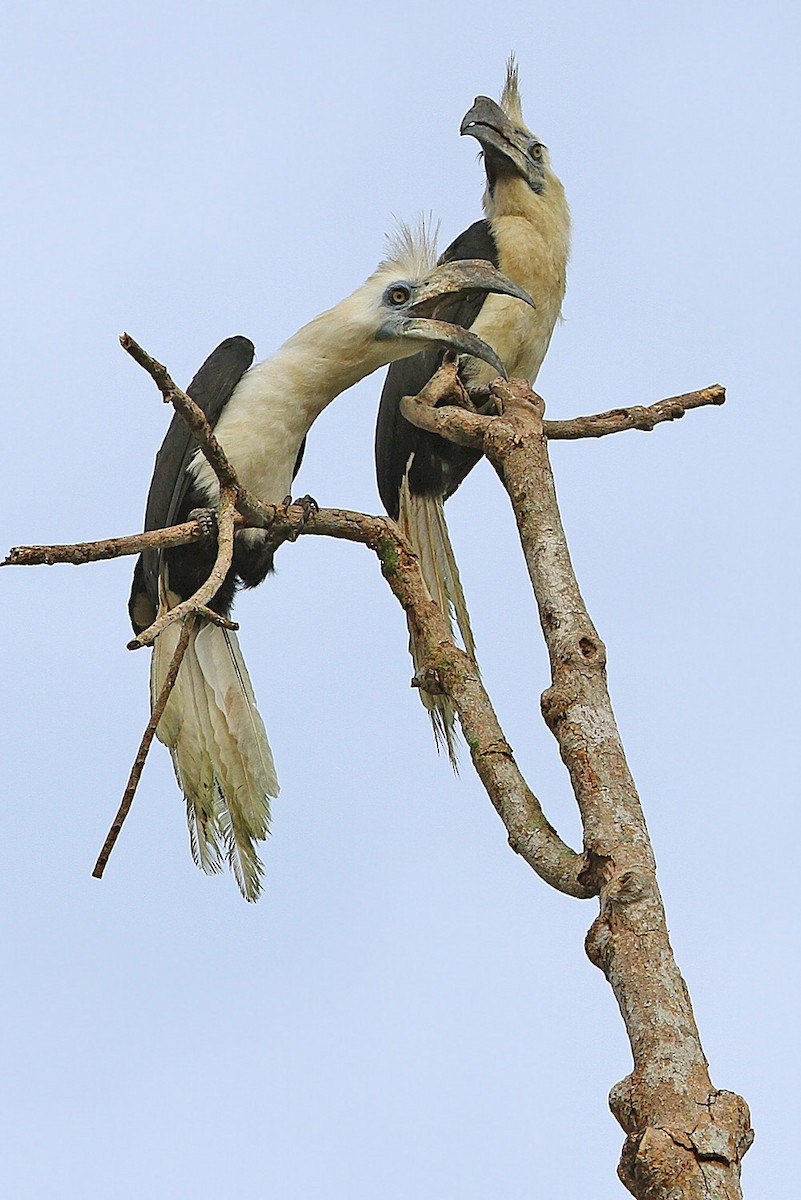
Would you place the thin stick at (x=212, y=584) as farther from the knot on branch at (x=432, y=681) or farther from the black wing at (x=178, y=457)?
the black wing at (x=178, y=457)

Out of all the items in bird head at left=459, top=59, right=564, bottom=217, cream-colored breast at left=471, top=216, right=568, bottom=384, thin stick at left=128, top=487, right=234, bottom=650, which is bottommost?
thin stick at left=128, top=487, right=234, bottom=650

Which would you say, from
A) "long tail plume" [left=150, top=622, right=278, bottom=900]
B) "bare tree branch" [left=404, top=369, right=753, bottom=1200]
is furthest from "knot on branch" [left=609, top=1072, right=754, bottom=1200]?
"long tail plume" [left=150, top=622, right=278, bottom=900]

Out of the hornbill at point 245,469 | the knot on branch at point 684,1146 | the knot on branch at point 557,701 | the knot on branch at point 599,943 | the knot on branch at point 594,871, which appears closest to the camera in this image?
the knot on branch at point 684,1146

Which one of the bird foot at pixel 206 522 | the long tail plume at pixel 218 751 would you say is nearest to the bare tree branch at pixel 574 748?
the bird foot at pixel 206 522

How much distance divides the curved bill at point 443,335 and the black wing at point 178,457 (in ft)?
2.30

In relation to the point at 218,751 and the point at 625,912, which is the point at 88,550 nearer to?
the point at 625,912

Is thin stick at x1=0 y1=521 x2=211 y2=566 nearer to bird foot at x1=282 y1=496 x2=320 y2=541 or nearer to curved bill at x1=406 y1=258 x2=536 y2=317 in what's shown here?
bird foot at x1=282 y1=496 x2=320 y2=541

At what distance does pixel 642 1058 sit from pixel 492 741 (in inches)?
46.1

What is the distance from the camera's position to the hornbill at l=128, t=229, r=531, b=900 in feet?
19.8

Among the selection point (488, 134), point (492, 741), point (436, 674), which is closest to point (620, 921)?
point (492, 741)

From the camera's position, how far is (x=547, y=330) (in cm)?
730

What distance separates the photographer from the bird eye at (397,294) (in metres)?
6.09

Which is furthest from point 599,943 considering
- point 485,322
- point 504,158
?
point 504,158

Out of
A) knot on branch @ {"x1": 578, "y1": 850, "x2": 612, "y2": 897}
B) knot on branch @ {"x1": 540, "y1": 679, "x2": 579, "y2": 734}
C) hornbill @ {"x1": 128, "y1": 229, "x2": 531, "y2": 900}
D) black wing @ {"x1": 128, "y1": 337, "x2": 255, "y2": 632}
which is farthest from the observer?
black wing @ {"x1": 128, "y1": 337, "x2": 255, "y2": 632}
